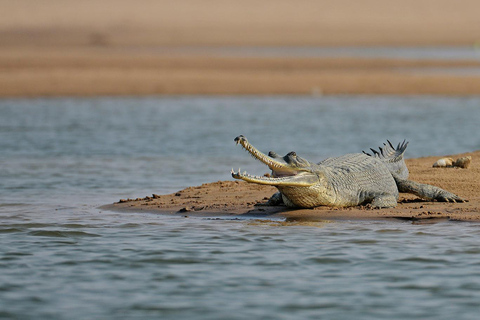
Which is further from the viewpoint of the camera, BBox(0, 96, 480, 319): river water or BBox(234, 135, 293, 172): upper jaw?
BBox(234, 135, 293, 172): upper jaw

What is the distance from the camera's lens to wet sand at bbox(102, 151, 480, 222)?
950 cm

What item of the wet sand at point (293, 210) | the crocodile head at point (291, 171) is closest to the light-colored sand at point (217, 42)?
the wet sand at point (293, 210)

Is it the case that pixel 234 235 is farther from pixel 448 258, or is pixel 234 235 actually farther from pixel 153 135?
pixel 153 135

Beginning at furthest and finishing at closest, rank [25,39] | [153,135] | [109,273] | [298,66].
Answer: [25,39], [298,66], [153,135], [109,273]

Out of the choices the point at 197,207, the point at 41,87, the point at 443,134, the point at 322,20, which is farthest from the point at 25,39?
the point at 197,207

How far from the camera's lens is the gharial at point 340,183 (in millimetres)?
9484

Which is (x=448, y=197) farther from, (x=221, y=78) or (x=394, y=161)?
(x=221, y=78)

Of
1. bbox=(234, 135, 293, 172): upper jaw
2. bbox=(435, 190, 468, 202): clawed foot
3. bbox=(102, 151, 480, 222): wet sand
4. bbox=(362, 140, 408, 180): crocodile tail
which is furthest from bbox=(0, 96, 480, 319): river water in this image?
bbox=(362, 140, 408, 180): crocodile tail

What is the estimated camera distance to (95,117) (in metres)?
23.7

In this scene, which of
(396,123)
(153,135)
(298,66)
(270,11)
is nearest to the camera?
(153,135)

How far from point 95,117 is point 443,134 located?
9.53 metres

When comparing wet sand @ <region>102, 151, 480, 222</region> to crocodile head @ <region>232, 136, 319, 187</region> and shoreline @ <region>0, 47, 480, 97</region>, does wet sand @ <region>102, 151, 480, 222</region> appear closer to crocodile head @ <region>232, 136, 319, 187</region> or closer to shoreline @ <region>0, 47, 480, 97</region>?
crocodile head @ <region>232, 136, 319, 187</region>

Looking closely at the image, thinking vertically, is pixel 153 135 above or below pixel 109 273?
above

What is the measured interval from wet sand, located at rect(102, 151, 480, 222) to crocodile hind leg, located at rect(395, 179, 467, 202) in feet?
0.29
